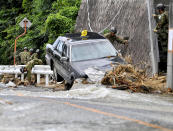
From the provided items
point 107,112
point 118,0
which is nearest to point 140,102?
point 107,112

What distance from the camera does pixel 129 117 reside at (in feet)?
19.9

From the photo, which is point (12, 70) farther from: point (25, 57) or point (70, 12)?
point (70, 12)

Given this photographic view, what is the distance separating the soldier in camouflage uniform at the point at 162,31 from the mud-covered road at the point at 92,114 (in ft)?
12.5

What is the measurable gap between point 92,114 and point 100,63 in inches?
193

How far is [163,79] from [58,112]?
5275 millimetres

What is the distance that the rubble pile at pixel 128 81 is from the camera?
971 cm

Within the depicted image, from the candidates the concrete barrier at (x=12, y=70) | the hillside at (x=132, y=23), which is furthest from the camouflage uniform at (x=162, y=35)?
the concrete barrier at (x=12, y=70)

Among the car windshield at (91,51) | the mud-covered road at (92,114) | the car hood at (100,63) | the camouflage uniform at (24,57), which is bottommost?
the mud-covered road at (92,114)

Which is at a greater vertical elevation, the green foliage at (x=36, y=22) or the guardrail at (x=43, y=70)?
the green foliage at (x=36, y=22)

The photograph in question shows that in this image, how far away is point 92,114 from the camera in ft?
20.9

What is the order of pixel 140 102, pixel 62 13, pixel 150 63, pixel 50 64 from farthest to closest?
pixel 62 13 → pixel 50 64 → pixel 150 63 → pixel 140 102

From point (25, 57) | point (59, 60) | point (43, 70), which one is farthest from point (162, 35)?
point (25, 57)

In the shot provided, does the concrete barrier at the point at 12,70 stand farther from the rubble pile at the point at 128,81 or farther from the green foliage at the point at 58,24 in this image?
the rubble pile at the point at 128,81

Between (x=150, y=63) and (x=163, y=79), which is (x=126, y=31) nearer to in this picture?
(x=150, y=63)
